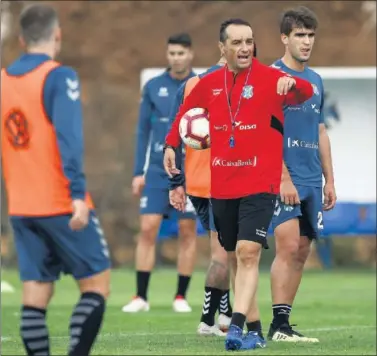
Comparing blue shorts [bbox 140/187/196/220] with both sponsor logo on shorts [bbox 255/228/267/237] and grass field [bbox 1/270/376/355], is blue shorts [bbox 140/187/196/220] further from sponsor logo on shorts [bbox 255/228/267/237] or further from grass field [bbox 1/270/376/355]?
sponsor logo on shorts [bbox 255/228/267/237]

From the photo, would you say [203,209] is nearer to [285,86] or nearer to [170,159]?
[170,159]

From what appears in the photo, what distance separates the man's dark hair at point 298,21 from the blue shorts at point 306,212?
3.76 feet

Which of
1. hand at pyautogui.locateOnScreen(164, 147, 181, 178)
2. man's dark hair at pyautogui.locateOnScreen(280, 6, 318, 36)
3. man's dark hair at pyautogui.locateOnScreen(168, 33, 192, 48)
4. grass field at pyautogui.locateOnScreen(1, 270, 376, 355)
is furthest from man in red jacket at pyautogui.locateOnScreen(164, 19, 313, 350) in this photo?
man's dark hair at pyautogui.locateOnScreen(168, 33, 192, 48)

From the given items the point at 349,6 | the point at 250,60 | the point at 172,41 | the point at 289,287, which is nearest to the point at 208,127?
the point at 250,60

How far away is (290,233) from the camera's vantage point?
11703 mm

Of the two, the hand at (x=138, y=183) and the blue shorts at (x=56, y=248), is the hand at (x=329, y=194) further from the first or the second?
the hand at (x=138, y=183)

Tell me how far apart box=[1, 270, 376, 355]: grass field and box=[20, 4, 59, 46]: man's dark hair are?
261 centimetres

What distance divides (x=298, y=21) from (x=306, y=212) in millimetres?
1374

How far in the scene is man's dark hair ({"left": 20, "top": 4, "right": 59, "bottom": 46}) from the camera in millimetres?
9062

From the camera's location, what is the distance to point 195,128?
11195mm

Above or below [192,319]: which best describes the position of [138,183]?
above

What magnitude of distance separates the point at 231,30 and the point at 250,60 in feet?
0.78

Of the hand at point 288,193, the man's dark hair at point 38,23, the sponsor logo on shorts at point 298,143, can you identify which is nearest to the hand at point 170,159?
the hand at point 288,193

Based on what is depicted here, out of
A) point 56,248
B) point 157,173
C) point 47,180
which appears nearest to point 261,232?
point 56,248
